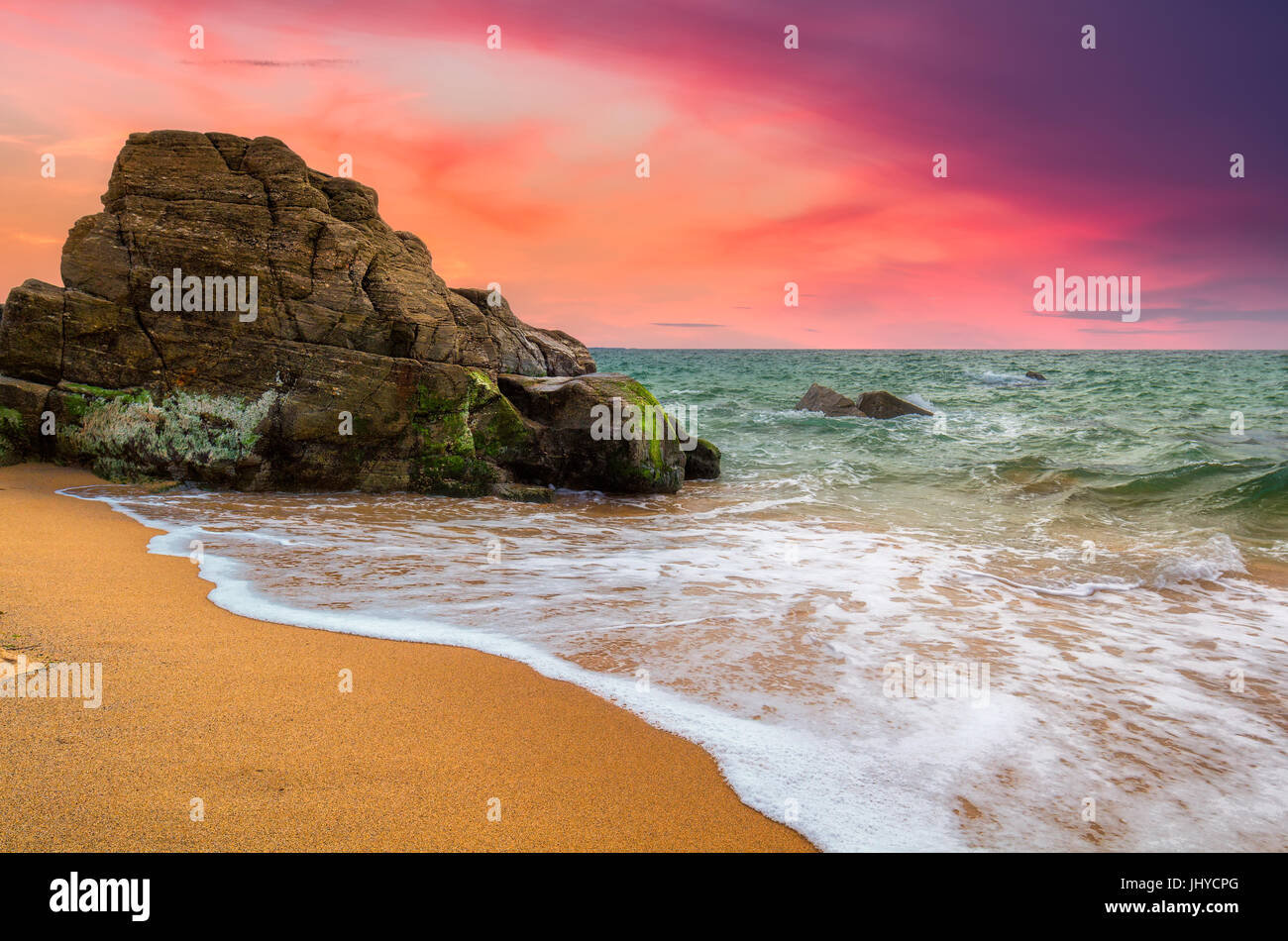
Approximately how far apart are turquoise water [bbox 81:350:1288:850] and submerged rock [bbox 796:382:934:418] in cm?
1110

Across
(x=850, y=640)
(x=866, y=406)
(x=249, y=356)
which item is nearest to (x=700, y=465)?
(x=249, y=356)

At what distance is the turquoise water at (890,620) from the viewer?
3.53m

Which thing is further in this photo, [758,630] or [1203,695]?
[758,630]

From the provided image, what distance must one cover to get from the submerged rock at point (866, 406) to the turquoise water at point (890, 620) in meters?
11.1

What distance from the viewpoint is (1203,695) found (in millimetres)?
4785

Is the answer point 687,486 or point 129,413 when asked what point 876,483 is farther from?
point 129,413

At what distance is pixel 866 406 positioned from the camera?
25359mm

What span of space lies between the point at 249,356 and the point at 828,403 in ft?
65.2

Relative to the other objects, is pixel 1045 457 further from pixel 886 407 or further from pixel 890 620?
pixel 890 620

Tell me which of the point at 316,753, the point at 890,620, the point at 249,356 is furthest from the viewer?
the point at 249,356

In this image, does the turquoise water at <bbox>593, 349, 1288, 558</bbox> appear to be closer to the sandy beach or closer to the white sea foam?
the white sea foam

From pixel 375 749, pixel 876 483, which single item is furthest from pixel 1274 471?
pixel 375 749

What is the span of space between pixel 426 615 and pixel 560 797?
9.11 ft

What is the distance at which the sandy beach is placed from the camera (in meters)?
2.82
